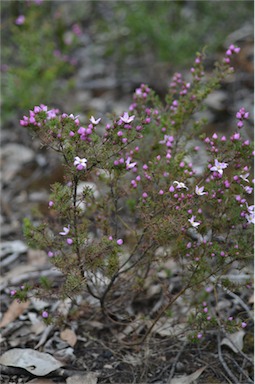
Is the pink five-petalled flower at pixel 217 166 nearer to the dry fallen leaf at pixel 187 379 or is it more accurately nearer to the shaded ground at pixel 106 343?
the shaded ground at pixel 106 343

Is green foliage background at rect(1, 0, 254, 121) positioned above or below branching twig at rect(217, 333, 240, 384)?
above

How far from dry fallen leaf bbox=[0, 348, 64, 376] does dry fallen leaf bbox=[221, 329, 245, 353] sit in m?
1.06

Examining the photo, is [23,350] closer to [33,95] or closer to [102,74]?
[33,95]

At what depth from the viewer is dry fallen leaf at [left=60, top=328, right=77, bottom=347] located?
3.50m

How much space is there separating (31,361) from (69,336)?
1.18ft

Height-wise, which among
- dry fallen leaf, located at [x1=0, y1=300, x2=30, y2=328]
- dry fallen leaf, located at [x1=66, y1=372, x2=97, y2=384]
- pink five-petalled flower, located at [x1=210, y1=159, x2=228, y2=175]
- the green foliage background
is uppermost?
the green foliage background

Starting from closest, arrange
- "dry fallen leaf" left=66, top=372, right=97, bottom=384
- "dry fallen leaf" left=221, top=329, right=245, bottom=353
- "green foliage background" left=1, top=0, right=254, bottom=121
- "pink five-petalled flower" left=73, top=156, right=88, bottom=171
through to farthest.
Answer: "pink five-petalled flower" left=73, top=156, right=88, bottom=171, "dry fallen leaf" left=66, top=372, right=97, bottom=384, "dry fallen leaf" left=221, top=329, right=245, bottom=353, "green foliage background" left=1, top=0, right=254, bottom=121

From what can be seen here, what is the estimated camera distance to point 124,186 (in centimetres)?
326

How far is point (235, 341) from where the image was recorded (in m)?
3.54

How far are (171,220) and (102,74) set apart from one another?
17.7ft

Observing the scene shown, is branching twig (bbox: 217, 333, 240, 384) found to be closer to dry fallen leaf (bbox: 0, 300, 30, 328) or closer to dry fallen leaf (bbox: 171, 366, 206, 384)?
dry fallen leaf (bbox: 171, 366, 206, 384)

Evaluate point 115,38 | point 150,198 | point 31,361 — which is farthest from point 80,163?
point 115,38

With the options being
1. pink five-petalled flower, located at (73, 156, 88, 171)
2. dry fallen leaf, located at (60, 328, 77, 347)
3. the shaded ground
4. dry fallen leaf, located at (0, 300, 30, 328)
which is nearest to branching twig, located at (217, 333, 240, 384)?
the shaded ground

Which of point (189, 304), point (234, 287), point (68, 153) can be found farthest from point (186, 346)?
point (68, 153)
